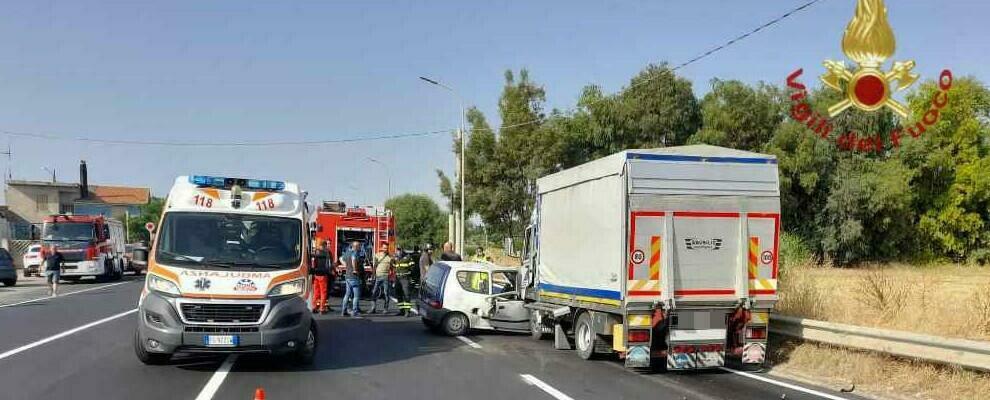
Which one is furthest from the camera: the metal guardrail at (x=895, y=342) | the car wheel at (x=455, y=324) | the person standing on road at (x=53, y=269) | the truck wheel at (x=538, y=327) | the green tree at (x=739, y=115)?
the green tree at (x=739, y=115)

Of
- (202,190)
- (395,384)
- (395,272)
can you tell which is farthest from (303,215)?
(395,272)

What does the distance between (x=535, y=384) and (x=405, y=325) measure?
690 cm

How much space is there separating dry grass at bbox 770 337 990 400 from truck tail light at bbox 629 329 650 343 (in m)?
1.92

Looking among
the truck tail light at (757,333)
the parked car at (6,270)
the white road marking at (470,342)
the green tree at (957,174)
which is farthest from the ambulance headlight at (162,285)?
the green tree at (957,174)

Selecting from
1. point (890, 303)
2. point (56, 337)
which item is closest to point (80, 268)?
point (56, 337)

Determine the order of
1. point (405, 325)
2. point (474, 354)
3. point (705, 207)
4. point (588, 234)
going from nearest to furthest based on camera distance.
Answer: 1. point (705, 207)
2. point (588, 234)
3. point (474, 354)
4. point (405, 325)

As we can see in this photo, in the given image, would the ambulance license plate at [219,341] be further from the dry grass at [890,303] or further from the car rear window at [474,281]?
the dry grass at [890,303]

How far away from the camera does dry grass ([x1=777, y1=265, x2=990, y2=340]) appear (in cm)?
946

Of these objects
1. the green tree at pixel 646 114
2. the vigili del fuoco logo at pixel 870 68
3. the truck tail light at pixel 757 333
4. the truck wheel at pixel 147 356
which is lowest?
the truck wheel at pixel 147 356

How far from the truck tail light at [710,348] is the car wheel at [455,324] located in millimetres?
5180

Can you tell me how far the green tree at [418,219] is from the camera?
92312 millimetres

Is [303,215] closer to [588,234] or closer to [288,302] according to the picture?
[288,302]

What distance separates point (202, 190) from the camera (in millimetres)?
10039

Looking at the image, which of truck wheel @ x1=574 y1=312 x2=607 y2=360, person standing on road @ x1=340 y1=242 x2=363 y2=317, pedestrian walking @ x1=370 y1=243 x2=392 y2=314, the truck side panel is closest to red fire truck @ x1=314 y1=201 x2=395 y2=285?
pedestrian walking @ x1=370 y1=243 x2=392 y2=314
